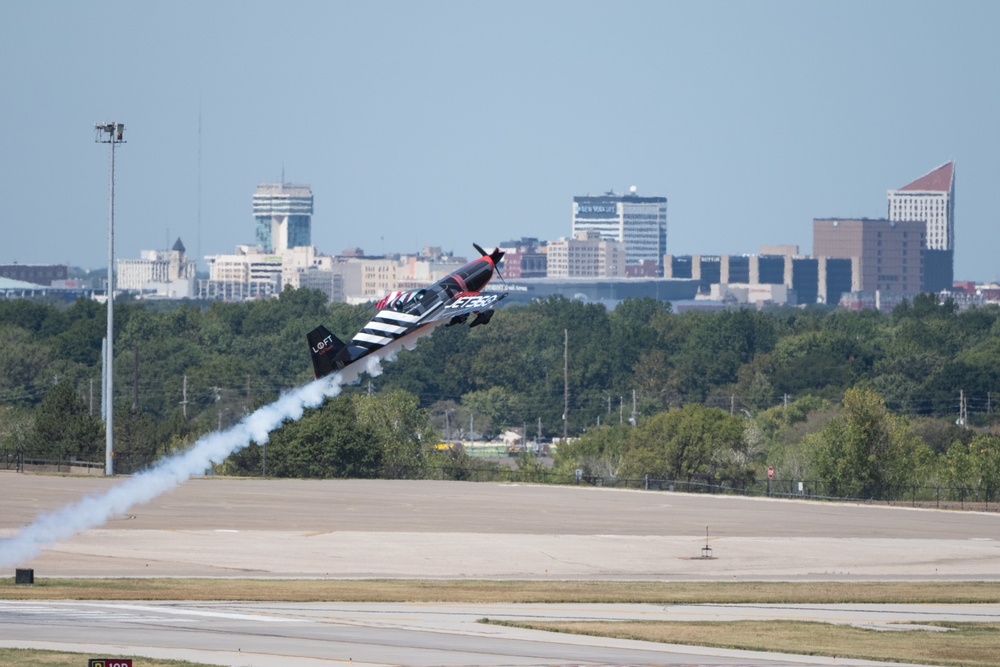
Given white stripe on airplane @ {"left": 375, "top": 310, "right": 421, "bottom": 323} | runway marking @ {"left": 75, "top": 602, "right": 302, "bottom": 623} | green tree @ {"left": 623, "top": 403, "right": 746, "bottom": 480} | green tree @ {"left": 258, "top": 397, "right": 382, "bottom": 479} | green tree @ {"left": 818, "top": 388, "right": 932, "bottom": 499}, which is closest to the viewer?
runway marking @ {"left": 75, "top": 602, "right": 302, "bottom": 623}

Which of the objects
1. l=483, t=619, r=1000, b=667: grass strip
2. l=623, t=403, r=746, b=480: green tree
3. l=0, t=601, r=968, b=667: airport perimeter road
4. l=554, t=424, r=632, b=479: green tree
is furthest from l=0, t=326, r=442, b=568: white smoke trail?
l=554, t=424, r=632, b=479: green tree

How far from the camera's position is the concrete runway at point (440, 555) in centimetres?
4856

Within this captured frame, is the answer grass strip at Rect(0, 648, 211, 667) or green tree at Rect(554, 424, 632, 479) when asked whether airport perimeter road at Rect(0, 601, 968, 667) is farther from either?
green tree at Rect(554, 424, 632, 479)

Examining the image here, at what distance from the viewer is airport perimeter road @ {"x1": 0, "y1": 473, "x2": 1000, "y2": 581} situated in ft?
244

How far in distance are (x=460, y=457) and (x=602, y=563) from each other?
69.2 meters

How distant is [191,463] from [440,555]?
14.9 meters

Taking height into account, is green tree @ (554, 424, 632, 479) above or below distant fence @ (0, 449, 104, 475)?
below

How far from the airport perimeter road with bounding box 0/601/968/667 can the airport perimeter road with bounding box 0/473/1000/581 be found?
517 inches

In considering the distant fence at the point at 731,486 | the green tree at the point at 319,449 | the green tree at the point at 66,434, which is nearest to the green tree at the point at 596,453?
the distant fence at the point at 731,486

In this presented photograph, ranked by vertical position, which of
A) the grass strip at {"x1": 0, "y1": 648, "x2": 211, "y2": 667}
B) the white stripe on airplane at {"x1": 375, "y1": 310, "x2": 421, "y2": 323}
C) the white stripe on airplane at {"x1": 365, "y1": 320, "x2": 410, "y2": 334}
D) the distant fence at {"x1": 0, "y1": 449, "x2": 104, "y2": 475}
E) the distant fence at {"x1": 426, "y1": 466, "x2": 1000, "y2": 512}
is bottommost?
the distant fence at {"x1": 426, "y1": 466, "x2": 1000, "y2": 512}

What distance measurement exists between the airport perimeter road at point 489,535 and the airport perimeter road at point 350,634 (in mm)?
13125

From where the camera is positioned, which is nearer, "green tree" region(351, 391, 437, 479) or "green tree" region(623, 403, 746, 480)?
"green tree" region(623, 403, 746, 480)

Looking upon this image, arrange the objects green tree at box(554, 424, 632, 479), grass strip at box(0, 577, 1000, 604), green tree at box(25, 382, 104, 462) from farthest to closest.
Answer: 1. green tree at box(554, 424, 632, 479)
2. green tree at box(25, 382, 104, 462)
3. grass strip at box(0, 577, 1000, 604)

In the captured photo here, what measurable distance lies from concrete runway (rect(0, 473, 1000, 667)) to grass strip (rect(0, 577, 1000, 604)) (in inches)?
91.9
